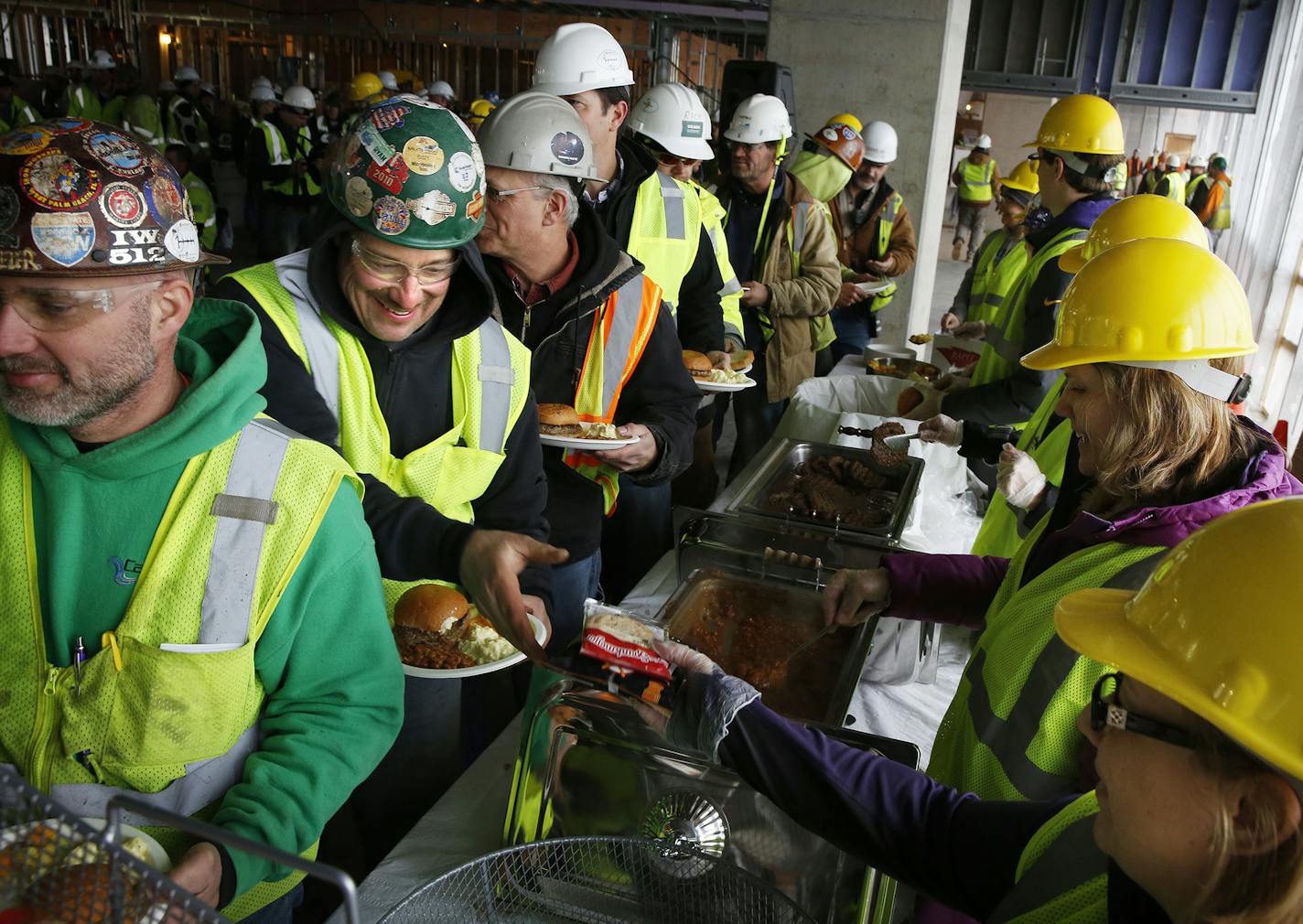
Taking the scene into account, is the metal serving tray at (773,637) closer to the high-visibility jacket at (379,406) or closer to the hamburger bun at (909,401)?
the high-visibility jacket at (379,406)

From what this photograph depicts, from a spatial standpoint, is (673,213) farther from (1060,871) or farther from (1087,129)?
(1060,871)

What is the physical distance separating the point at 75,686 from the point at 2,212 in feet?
1.88

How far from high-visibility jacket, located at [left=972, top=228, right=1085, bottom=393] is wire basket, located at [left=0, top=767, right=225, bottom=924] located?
2.99m

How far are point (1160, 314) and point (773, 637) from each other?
982mm

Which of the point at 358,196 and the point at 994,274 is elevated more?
the point at 358,196

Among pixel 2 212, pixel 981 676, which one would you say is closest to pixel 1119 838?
pixel 981 676

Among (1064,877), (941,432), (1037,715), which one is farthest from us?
(941,432)

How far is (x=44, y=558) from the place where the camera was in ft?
4.03

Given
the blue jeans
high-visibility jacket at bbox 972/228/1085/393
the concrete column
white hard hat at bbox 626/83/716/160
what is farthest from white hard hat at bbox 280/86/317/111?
the blue jeans

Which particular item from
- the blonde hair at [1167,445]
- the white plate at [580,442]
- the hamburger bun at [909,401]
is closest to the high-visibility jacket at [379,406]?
the white plate at [580,442]

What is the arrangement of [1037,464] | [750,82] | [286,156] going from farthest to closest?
[286,156], [750,82], [1037,464]

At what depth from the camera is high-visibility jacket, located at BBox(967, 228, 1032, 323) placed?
178 inches

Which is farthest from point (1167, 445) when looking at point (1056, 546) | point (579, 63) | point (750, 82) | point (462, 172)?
point (750, 82)

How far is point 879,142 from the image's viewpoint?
6332 mm
